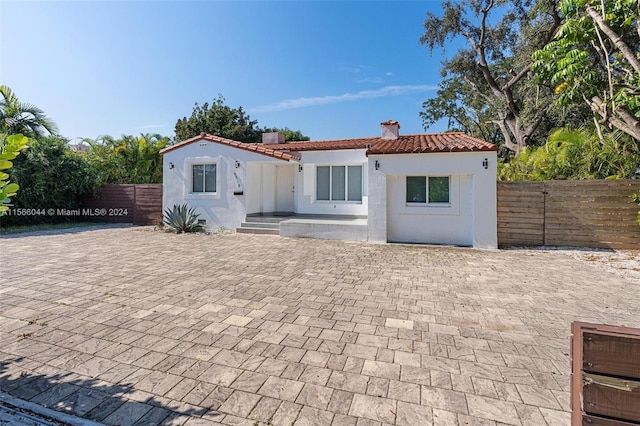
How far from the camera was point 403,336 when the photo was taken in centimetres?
462

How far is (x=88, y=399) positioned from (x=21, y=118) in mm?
22492

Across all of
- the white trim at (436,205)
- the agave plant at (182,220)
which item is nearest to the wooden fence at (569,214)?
the white trim at (436,205)

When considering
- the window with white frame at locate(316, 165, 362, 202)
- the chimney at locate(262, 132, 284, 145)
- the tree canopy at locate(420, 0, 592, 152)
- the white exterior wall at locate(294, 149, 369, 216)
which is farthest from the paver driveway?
the tree canopy at locate(420, 0, 592, 152)

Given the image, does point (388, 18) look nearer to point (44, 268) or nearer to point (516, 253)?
point (516, 253)

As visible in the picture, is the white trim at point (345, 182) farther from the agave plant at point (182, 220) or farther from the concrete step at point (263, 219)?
the agave plant at point (182, 220)

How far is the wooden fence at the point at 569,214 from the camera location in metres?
10.9

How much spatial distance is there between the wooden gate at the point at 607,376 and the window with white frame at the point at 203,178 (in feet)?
53.3

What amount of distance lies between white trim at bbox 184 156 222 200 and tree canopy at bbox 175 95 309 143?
2022 centimetres

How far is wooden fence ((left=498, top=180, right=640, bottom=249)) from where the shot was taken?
10.9m

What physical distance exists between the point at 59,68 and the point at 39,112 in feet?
28.8

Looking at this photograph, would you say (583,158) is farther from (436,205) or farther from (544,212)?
(436,205)

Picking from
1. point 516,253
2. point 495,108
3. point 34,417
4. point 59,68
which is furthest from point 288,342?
point 495,108

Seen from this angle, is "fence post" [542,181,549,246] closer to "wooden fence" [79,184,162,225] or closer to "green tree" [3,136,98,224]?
"wooden fence" [79,184,162,225]

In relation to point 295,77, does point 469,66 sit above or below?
above
